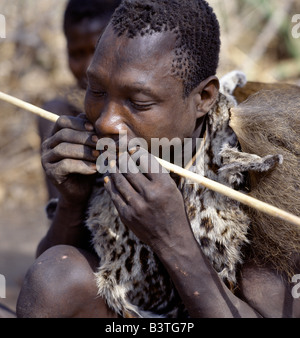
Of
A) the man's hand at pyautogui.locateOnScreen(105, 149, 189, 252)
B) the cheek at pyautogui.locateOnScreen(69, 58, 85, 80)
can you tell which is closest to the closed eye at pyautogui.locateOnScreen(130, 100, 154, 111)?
the man's hand at pyautogui.locateOnScreen(105, 149, 189, 252)

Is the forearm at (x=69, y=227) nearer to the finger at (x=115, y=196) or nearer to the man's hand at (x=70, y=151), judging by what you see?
the man's hand at (x=70, y=151)

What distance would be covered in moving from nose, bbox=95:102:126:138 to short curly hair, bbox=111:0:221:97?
22cm

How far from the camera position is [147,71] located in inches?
62.5

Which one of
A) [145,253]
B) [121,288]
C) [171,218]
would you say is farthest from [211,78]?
[121,288]

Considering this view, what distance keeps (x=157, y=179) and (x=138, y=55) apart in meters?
0.38

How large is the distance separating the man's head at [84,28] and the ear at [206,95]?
3.07ft

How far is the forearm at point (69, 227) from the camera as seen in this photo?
1.97 meters

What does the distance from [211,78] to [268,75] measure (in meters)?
3.35

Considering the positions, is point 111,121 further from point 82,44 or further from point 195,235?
point 82,44

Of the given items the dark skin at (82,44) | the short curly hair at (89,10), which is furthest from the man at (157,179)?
the short curly hair at (89,10)

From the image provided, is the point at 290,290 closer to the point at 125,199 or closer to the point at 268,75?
the point at 125,199

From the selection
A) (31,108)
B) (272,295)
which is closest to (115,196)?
(31,108)

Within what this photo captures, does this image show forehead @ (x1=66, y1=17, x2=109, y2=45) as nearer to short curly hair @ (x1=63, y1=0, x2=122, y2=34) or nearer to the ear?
short curly hair @ (x1=63, y1=0, x2=122, y2=34)

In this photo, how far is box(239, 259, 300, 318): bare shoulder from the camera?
1637 millimetres
